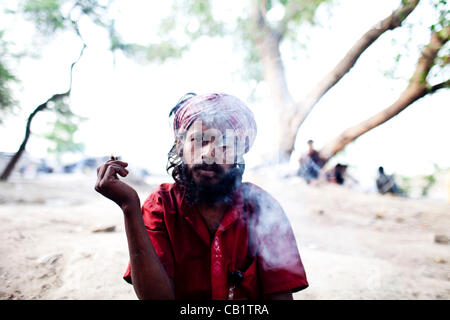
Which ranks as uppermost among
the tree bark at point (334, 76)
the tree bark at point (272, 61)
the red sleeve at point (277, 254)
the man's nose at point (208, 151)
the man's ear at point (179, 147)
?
the tree bark at point (272, 61)

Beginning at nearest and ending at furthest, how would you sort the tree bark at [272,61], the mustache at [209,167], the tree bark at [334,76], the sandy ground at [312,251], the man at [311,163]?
the mustache at [209,167] → the sandy ground at [312,251] → the tree bark at [334,76] → the tree bark at [272,61] → the man at [311,163]

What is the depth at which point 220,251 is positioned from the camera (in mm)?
1181

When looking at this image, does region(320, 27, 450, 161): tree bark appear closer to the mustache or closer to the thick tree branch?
the thick tree branch

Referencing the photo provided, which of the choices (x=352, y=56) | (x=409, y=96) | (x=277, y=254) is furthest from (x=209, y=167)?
(x=409, y=96)

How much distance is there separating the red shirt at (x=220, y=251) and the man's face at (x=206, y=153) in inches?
6.3

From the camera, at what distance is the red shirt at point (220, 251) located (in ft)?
3.76

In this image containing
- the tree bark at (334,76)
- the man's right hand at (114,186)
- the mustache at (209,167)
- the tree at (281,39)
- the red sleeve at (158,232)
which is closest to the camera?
the man's right hand at (114,186)

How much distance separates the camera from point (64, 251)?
2.43 m

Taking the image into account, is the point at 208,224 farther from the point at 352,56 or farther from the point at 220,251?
the point at 352,56

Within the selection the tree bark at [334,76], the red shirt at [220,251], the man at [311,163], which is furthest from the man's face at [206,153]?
the man at [311,163]

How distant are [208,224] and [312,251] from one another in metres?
2.63

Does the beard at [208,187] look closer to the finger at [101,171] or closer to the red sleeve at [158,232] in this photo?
the red sleeve at [158,232]

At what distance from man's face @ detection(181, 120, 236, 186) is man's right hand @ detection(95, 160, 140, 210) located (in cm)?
31
